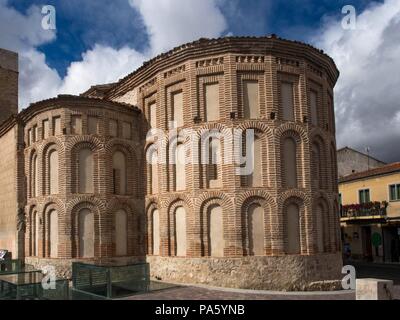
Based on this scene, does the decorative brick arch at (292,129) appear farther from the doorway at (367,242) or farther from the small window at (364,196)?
the small window at (364,196)

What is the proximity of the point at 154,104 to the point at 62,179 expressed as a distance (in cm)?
502

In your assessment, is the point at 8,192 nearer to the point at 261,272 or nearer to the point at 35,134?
the point at 35,134

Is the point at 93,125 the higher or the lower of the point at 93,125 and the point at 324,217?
the higher

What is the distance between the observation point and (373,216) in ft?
101

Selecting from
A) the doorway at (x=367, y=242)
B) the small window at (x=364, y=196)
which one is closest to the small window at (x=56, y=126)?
the doorway at (x=367, y=242)

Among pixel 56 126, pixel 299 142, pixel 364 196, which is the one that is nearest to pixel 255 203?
pixel 299 142

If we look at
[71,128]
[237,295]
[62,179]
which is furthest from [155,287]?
[71,128]

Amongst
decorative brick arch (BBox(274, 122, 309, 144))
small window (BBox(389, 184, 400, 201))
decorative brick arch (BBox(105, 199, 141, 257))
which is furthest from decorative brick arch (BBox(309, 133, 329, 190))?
small window (BBox(389, 184, 400, 201))

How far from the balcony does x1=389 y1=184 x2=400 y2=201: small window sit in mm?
644

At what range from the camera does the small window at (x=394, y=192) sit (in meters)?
30.3

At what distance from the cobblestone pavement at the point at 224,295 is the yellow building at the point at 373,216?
51.6ft

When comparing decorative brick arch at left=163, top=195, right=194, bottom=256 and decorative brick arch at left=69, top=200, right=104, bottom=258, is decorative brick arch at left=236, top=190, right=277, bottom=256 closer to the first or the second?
decorative brick arch at left=163, top=195, right=194, bottom=256

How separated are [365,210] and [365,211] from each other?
0.27ft

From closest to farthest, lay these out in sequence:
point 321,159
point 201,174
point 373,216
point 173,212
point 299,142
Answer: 1. point 201,174
2. point 299,142
3. point 173,212
4. point 321,159
5. point 373,216
